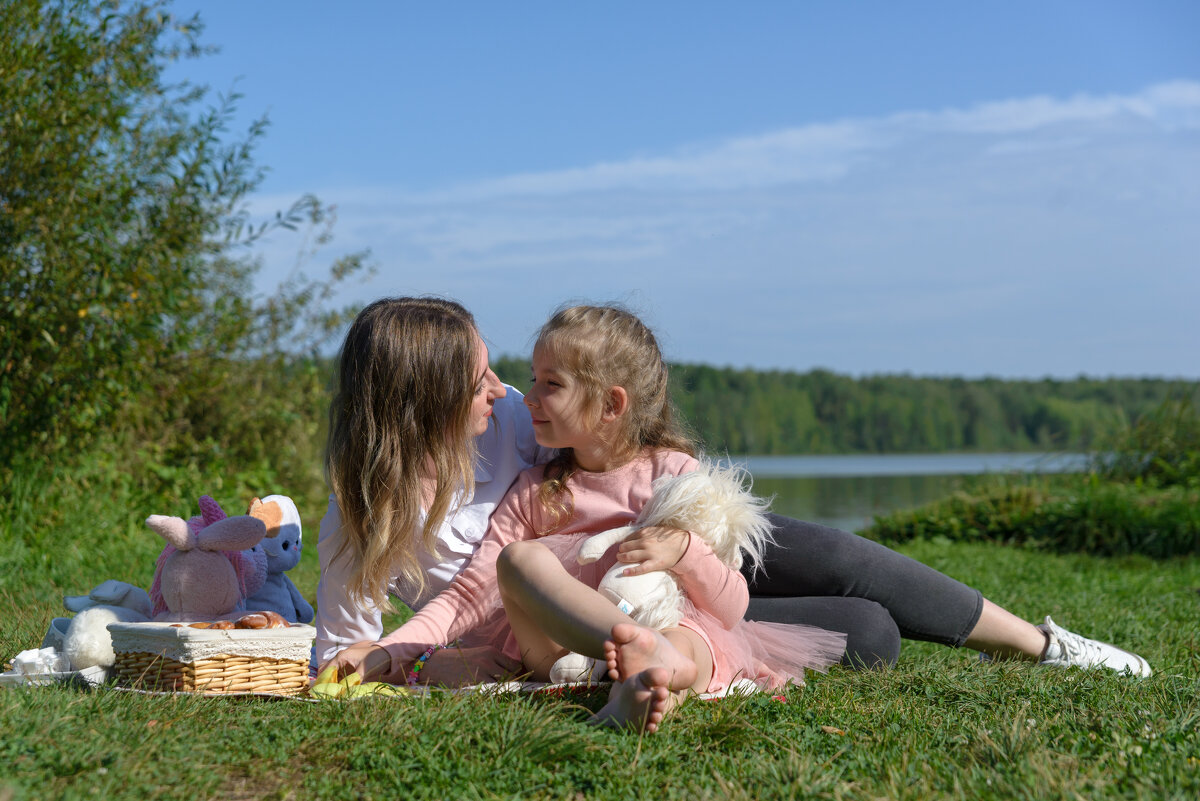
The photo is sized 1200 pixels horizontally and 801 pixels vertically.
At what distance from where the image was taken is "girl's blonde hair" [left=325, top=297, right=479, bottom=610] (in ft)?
9.79

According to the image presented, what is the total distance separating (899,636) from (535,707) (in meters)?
1.37

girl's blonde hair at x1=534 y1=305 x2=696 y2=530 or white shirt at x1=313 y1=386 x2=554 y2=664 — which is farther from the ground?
girl's blonde hair at x1=534 y1=305 x2=696 y2=530

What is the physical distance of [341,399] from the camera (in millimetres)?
3139

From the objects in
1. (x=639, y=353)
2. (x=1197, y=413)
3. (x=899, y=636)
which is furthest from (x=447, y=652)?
(x=1197, y=413)

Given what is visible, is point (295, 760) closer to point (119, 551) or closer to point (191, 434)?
point (119, 551)

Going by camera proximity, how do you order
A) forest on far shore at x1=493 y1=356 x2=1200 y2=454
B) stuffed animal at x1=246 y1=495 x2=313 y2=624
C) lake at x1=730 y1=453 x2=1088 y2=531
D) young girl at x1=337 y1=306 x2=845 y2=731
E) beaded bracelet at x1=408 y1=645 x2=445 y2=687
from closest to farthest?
young girl at x1=337 y1=306 x2=845 y2=731, beaded bracelet at x1=408 y1=645 x2=445 y2=687, stuffed animal at x1=246 y1=495 x2=313 y2=624, lake at x1=730 y1=453 x2=1088 y2=531, forest on far shore at x1=493 y1=356 x2=1200 y2=454

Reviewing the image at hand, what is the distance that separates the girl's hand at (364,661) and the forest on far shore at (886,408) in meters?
17.2

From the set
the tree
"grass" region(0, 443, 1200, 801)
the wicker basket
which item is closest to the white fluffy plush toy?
"grass" region(0, 443, 1200, 801)

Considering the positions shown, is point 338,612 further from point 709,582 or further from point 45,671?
point 709,582

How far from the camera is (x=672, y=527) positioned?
2676mm

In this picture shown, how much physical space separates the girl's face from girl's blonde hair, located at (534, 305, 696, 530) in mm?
19

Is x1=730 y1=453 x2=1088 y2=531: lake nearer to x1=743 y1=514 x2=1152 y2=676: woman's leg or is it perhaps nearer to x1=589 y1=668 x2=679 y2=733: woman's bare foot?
x1=743 y1=514 x2=1152 y2=676: woman's leg

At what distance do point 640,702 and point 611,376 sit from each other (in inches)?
46.3

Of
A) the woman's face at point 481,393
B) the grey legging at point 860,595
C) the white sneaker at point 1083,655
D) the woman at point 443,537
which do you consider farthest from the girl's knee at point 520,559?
the white sneaker at point 1083,655
